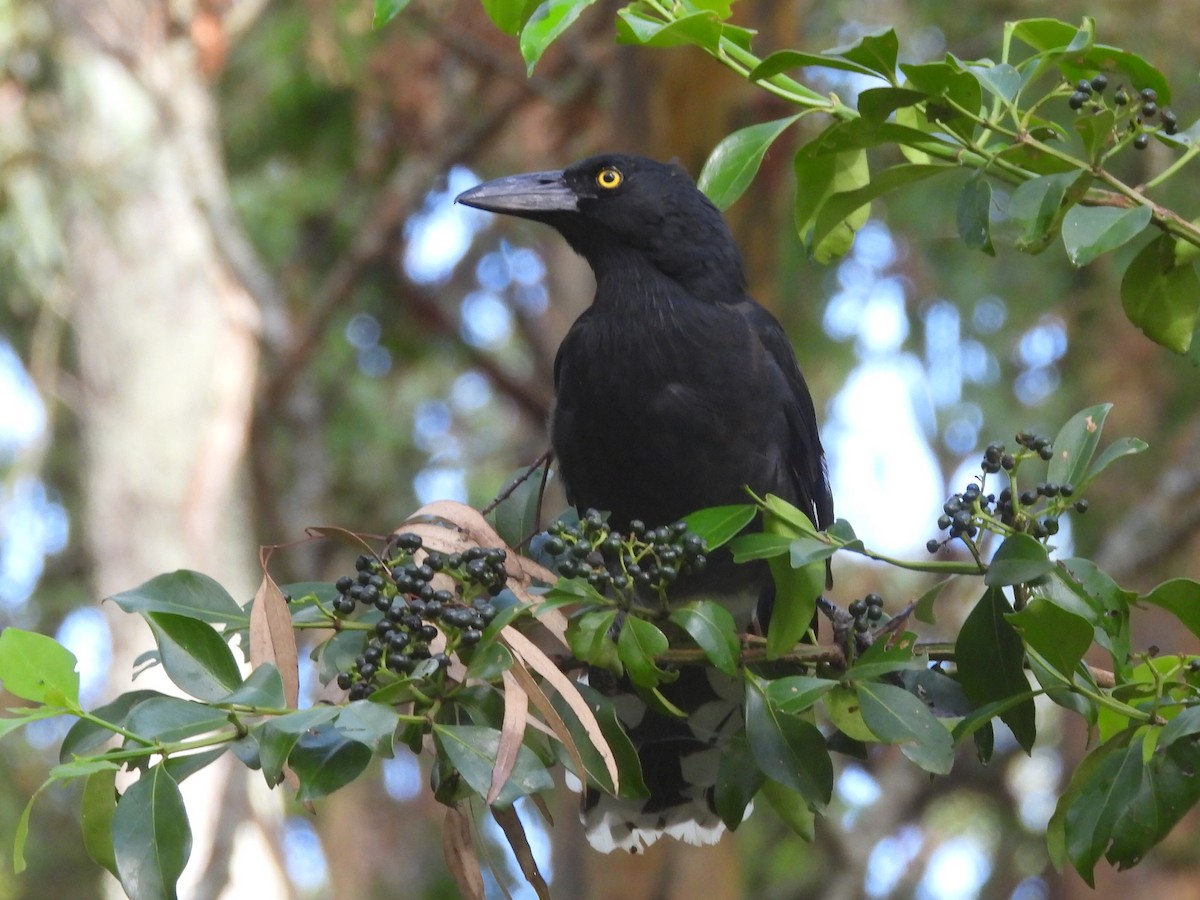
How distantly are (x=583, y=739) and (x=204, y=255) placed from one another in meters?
5.70

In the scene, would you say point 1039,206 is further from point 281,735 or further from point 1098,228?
point 281,735

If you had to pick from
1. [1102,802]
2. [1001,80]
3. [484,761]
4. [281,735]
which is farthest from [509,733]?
[1001,80]

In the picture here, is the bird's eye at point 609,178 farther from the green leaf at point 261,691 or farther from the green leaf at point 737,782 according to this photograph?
the green leaf at point 261,691

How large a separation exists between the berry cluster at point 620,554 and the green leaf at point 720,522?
0.01 meters

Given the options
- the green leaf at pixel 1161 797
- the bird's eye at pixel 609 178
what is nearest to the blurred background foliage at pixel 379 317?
the bird's eye at pixel 609 178

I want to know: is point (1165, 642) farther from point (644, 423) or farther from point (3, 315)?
point (3, 315)

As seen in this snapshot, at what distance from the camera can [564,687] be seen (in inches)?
82.0

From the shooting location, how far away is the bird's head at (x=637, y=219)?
139 inches

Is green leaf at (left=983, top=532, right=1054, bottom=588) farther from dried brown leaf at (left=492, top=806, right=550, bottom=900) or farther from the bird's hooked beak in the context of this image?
the bird's hooked beak

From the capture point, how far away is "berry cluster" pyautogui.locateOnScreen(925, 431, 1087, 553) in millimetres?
1955

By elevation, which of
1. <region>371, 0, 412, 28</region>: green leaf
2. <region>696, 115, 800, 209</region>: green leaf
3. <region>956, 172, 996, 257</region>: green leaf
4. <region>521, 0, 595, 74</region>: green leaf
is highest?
<region>371, 0, 412, 28</region>: green leaf

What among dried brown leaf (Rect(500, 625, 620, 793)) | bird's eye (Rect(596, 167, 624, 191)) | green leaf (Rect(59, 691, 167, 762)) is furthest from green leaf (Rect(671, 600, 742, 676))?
bird's eye (Rect(596, 167, 624, 191))

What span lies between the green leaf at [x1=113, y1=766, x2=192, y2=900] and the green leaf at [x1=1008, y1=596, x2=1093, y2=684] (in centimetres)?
108

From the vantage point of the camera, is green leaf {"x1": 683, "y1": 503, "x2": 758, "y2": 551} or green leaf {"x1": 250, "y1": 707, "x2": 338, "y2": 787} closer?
green leaf {"x1": 250, "y1": 707, "x2": 338, "y2": 787}
